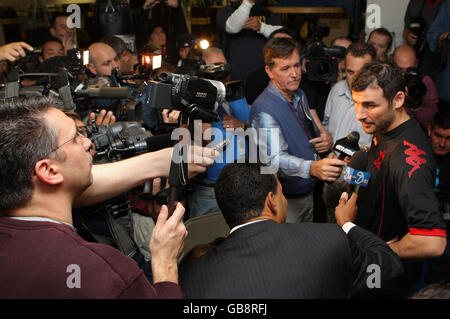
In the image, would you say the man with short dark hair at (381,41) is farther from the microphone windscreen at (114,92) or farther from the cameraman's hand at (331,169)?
the microphone windscreen at (114,92)

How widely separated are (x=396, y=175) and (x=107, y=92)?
1.51m

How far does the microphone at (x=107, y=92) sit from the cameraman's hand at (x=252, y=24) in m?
1.91

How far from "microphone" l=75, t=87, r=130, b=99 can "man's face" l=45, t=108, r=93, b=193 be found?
85 cm

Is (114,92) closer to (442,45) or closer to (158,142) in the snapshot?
(158,142)

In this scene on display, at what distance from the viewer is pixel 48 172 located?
1.07 meters

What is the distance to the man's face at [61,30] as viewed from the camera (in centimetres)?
403

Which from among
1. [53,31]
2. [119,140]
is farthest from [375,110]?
[53,31]

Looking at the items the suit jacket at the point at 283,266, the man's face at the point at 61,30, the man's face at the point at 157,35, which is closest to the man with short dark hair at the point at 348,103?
the suit jacket at the point at 283,266

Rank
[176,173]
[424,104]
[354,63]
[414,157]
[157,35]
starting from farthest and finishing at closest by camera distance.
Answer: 1. [157,35]
2. [424,104]
3. [354,63]
4. [414,157]
5. [176,173]

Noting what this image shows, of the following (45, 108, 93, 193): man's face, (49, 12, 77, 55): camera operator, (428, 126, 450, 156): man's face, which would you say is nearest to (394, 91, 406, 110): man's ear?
(428, 126, 450, 156): man's face

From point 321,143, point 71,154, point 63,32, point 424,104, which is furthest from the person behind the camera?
point 63,32

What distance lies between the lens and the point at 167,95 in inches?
55.7
